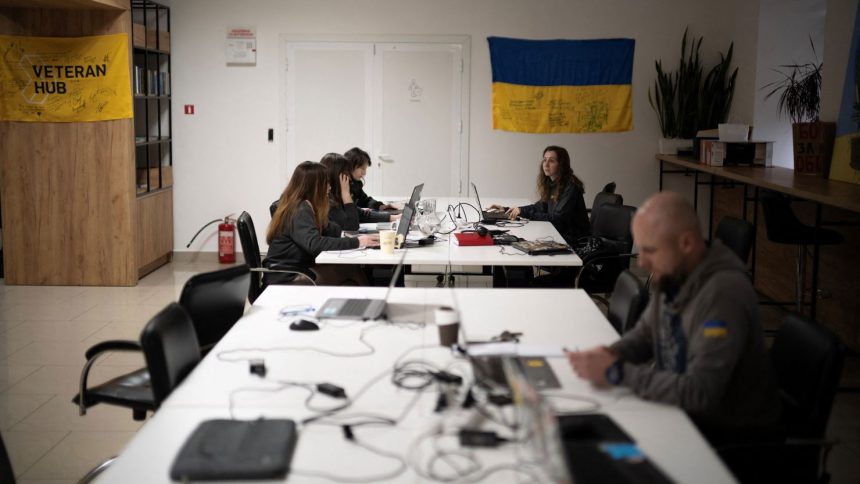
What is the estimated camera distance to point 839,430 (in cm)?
433

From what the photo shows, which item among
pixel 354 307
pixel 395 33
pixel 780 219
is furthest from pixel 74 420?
pixel 395 33

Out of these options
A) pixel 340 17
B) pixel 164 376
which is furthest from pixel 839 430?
pixel 340 17

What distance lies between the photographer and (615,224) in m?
5.98

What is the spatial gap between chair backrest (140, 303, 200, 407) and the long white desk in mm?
69

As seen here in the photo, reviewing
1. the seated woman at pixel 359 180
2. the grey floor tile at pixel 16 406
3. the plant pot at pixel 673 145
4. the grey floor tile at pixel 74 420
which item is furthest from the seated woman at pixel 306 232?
the plant pot at pixel 673 145

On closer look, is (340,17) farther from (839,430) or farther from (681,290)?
(681,290)

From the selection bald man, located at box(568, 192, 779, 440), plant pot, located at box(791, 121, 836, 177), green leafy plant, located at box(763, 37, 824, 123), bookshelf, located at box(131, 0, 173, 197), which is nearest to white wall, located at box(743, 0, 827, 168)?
green leafy plant, located at box(763, 37, 824, 123)

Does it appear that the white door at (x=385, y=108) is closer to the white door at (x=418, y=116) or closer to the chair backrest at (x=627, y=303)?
the white door at (x=418, y=116)

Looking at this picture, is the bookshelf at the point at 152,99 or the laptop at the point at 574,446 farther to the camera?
the bookshelf at the point at 152,99

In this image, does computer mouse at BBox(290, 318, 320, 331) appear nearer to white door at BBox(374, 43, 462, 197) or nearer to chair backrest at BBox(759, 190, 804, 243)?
chair backrest at BBox(759, 190, 804, 243)

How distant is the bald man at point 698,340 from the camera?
2.50m

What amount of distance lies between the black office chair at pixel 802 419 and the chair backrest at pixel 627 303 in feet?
2.44

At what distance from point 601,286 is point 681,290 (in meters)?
3.06

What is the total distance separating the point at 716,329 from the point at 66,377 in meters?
3.94
